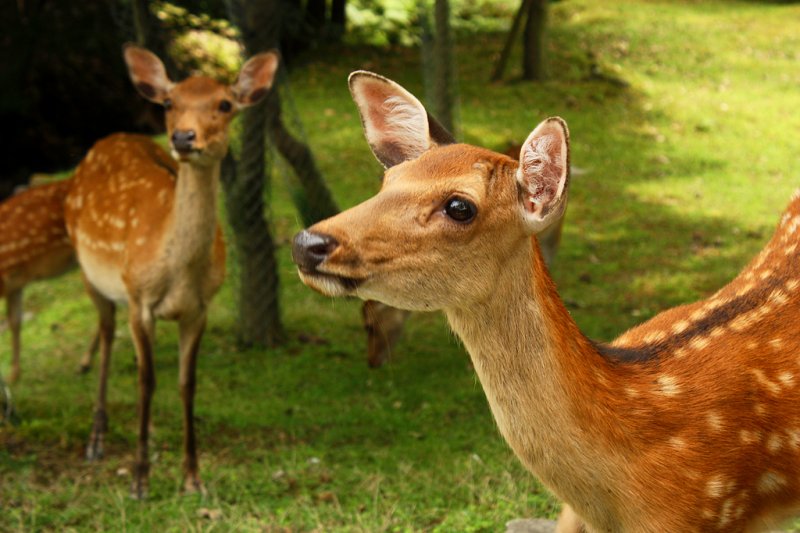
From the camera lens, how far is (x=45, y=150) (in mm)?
12492

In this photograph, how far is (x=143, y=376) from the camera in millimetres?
5395

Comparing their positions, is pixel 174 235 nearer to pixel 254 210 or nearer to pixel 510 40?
pixel 254 210

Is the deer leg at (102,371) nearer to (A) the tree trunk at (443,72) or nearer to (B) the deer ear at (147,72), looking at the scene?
(B) the deer ear at (147,72)

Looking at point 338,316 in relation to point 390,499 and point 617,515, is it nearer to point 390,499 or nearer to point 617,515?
point 390,499

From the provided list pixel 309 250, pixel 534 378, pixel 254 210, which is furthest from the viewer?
pixel 254 210

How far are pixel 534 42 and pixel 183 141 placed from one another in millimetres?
8537

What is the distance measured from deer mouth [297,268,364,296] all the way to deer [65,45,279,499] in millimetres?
2815

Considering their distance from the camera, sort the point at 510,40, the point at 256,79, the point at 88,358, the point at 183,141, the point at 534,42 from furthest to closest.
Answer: the point at 534,42 < the point at 510,40 < the point at 88,358 < the point at 256,79 < the point at 183,141

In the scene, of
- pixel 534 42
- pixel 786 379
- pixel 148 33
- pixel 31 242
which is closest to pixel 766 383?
pixel 786 379

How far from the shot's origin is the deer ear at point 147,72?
18.2 feet

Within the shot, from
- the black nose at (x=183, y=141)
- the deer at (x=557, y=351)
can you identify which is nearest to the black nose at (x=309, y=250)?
the deer at (x=557, y=351)

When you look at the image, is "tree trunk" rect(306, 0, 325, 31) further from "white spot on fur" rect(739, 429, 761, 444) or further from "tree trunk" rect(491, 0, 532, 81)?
"white spot on fur" rect(739, 429, 761, 444)

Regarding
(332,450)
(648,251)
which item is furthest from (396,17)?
(332,450)

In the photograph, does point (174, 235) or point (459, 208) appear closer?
point (459, 208)
